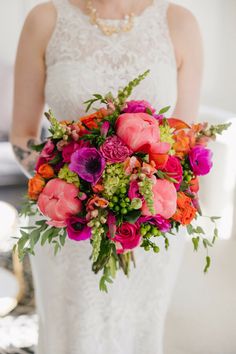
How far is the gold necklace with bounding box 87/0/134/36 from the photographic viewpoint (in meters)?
1.41

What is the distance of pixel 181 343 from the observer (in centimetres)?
213

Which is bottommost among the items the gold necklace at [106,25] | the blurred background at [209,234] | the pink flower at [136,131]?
the blurred background at [209,234]

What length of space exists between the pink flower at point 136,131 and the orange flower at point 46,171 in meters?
0.15

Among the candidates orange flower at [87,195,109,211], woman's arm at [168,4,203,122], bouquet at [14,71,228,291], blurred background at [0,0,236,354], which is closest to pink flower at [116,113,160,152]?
bouquet at [14,71,228,291]

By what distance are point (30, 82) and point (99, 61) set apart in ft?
0.68

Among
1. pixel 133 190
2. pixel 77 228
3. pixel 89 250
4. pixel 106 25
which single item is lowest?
pixel 89 250

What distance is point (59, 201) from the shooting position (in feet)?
2.95

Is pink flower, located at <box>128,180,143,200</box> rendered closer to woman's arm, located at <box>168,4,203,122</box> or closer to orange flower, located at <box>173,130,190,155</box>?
orange flower, located at <box>173,130,190,155</box>

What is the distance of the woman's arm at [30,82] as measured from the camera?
4.56 ft

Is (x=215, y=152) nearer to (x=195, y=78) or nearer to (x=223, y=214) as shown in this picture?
(x=223, y=214)

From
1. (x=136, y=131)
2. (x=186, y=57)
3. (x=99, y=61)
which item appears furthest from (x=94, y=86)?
(x=136, y=131)

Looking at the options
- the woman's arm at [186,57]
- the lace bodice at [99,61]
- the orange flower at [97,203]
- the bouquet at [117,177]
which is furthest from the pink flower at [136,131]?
the woman's arm at [186,57]

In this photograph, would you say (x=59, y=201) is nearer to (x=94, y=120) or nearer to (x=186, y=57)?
(x=94, y=120)

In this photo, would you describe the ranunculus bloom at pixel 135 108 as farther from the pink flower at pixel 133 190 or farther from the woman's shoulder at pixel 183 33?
the woman's shoulder at pixel 183 33
